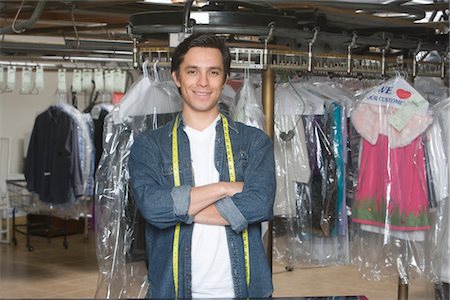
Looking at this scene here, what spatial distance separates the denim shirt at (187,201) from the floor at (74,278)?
3018 millimetres

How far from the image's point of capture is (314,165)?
12.4ft

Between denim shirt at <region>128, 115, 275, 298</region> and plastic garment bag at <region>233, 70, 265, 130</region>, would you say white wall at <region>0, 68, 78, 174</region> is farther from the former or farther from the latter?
denim shirt at <region>128, 115, 275, 298</region>

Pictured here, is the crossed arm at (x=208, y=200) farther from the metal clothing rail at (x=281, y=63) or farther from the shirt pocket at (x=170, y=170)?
the metal clothing rail at (x=281, y=63)

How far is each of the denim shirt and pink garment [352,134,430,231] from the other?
1123mm

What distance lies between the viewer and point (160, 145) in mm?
2658

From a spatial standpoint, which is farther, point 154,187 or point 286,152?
point 286,152

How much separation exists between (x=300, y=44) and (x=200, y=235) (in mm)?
1480

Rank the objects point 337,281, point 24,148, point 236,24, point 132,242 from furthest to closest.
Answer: point 24,148
point 337,281
point 132,242
point 236,24

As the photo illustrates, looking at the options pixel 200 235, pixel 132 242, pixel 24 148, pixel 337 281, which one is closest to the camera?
pixel 200 235

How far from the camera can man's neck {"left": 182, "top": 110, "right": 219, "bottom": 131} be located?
2.64 metres

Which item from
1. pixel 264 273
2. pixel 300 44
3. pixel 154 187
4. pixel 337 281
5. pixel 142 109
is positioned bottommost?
pixel 337 281

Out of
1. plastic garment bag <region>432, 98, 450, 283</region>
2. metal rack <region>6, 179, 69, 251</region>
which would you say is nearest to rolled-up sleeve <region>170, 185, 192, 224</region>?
plastic garment bag <region>432, 98, 450, 283</region>

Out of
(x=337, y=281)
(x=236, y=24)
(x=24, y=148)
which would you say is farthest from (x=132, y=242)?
(x=24, y=148)

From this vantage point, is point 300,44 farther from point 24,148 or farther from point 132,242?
point 24,148
